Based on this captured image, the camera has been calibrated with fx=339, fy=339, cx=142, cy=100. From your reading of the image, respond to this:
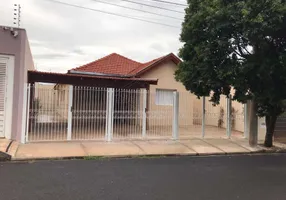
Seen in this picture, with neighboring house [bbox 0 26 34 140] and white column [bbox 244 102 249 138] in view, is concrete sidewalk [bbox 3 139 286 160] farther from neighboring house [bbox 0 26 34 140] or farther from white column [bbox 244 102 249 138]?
white column [bbox 244 102 249 138]

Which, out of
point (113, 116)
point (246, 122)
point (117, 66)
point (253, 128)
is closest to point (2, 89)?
point (113, 116)

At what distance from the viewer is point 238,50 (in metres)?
12.2

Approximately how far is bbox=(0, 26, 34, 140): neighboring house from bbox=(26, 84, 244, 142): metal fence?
1.23 feet

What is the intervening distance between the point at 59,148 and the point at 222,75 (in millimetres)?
6003

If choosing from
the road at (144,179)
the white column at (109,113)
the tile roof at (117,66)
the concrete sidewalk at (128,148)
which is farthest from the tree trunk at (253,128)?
the tile roof at (117,66)

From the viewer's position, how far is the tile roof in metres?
20.8

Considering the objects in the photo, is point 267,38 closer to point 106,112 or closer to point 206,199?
point 106,112

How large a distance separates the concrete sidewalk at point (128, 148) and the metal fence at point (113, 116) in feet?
2.15

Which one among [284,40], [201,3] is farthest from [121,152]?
[284,40]

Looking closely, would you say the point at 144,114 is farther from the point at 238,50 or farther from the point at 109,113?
the point at 238,50

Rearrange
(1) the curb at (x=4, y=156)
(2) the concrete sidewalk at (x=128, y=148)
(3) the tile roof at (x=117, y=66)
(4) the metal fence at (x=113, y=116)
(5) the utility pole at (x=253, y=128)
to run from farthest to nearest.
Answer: (3) the tile roof at (x=117, y=66) < (5) the utility pole at (x=253, y=128) < (4) the metal fence at (x=113, y=116) < (2) the concrete sidewalk at (x=128, y=148) < (1) the curb at (x=4, y=156)

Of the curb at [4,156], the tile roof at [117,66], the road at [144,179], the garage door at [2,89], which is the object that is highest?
the tile roof at [117,66]

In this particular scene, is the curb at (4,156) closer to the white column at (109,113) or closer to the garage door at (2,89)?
the garage door at (2,89)

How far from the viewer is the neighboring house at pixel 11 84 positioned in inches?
465
